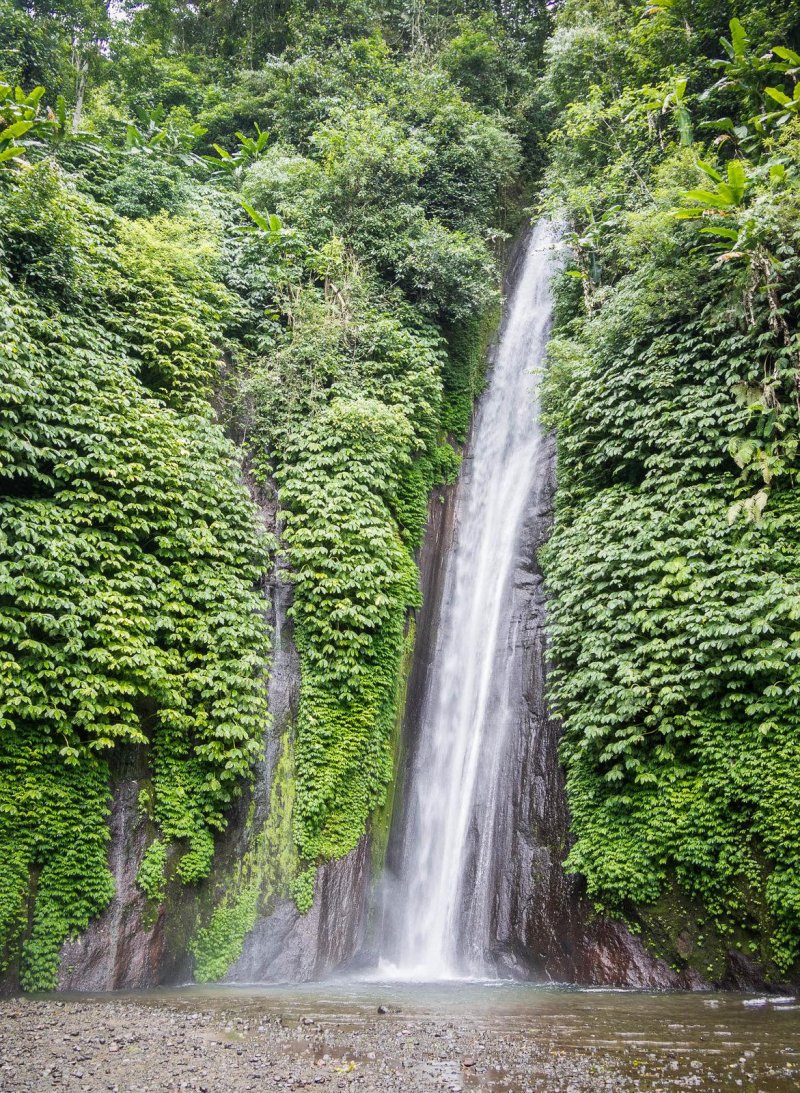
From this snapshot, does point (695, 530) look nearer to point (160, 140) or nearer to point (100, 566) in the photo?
point (100, 566)

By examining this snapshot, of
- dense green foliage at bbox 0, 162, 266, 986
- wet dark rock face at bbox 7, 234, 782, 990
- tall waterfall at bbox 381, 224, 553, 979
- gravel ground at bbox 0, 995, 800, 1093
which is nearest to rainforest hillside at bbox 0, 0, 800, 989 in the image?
dense green foliage at bbox 0, 162, 266, 986

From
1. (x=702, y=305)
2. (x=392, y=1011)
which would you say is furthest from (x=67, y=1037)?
(x=702, y=305)

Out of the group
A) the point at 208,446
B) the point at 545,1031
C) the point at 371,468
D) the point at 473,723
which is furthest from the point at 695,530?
the point at 208,446

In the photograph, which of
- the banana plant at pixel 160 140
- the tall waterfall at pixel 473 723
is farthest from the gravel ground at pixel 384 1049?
the banana plant at pixel 160 140

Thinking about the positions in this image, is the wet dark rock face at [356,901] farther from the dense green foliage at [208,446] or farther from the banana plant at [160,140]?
the banana plant at [160,140]

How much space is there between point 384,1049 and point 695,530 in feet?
22.9

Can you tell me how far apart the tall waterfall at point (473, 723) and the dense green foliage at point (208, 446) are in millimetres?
1070

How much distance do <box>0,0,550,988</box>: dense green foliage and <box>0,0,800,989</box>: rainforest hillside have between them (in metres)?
0.05

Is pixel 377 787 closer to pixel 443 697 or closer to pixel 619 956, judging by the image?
pixel 443 697

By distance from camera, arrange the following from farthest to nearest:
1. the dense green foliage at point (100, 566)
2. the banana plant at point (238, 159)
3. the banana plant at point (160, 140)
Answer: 1. the banana plant at point (238, 159)
2. the banana plant at point (160, 140)
3. the dense green foliage at point (100, 566)

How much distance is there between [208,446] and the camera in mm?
10367

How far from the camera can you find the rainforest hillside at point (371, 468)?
7980 millimetres

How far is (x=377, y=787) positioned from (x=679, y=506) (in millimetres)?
6082

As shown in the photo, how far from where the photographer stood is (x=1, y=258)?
30.5 ft
